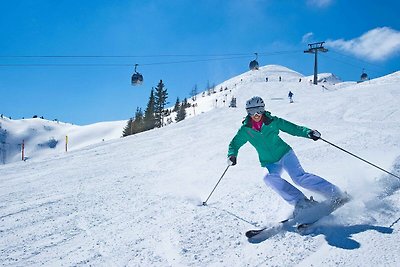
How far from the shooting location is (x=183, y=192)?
18.7ft

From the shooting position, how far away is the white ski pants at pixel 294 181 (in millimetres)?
3945

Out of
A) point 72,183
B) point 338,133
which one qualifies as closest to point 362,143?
point 338,133

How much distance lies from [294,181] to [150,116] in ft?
183

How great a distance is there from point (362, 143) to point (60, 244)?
26.1 ft

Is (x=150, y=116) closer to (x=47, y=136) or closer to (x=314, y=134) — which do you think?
(x=314, y=134)

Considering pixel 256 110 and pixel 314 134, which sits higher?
pixel 256 110

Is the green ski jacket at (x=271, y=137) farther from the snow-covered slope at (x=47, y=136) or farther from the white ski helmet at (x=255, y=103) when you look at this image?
the snow-covered slope at (x=47, y=136)

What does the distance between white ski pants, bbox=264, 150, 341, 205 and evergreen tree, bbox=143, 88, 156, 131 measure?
174 feet

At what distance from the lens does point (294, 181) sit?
13.9ft

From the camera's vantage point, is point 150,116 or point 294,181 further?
point 150,116

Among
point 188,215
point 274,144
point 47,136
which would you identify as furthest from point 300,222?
point 47,136

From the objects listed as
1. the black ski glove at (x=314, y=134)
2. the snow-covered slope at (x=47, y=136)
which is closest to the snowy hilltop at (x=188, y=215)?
the black ski glove at (x=314, y=134)

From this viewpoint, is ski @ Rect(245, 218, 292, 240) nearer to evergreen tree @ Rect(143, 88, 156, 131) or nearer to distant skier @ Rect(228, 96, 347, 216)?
distant skier @ Rect(228, 96, 347, 216)

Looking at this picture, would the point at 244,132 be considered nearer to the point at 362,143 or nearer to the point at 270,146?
the point at 270,146
